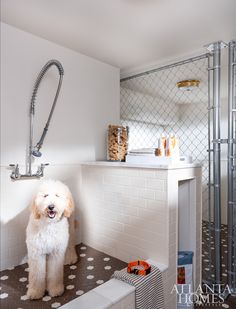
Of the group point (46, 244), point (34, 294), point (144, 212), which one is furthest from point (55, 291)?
point (144, 212)

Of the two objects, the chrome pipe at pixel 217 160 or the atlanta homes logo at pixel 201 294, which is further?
the chrome pipe at pixel 217 160

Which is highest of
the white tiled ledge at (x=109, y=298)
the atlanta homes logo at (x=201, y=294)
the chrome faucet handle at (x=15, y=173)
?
the chrome faucet handle at (x=15, y=173)

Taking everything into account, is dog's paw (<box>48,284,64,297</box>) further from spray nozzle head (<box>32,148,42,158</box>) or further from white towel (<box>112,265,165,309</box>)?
spray nozzle head (<box>32,148,42,158</box>)

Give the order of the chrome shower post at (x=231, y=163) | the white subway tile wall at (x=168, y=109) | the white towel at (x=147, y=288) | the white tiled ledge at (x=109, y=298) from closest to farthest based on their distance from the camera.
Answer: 1. the white tiled ledge at (x=109, y=298)
2. the white towel at (x=147, y=288)
3. the chrome shower post at (x=231, y=163)
4. the white subway tile wall at (x=168, y=109)

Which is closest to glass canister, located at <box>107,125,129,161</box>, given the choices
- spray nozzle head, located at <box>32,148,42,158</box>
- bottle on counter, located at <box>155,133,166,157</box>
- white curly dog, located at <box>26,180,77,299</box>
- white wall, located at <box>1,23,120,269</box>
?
white wall, located at <box>1,23,120,269</box>

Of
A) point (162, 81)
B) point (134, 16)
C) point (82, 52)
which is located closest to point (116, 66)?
point (82, 52)

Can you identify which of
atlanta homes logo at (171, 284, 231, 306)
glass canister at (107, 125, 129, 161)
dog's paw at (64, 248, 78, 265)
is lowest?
atlanta homes logo at (171, 284, 231, 306)

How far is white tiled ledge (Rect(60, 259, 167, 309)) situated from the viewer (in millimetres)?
1039

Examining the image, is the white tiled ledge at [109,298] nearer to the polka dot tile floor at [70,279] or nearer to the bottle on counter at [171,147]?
the polka dot tile floor at [70,279]

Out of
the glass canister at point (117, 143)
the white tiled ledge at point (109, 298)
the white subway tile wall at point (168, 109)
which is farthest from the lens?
the white subway tile wall at point (168, 109)

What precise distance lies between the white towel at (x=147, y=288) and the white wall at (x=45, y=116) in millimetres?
850

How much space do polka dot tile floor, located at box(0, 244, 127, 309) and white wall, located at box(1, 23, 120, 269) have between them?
165 millimetres

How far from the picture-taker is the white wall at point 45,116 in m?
1.59

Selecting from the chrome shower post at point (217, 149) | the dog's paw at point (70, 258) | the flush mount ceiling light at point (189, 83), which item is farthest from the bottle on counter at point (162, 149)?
the flush mount ceiling light at point (189, 83)
